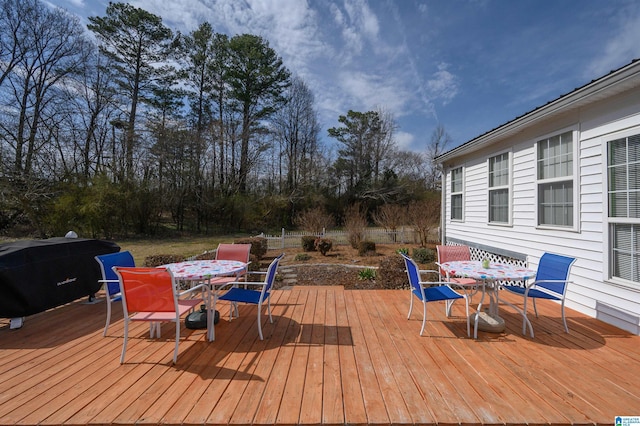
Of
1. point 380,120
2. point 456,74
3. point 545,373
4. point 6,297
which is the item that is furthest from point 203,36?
point 545,373

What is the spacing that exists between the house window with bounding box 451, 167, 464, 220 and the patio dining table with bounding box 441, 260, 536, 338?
366cm

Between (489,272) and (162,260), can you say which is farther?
(162,260)

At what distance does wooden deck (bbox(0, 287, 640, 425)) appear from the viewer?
168 cm

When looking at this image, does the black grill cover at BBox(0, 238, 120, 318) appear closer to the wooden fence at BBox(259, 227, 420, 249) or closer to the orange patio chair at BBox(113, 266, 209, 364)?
the orange patio chair at BBox(113, 266, 209, 364)

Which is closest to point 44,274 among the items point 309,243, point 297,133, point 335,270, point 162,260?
point 162,260

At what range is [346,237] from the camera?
11391 mm

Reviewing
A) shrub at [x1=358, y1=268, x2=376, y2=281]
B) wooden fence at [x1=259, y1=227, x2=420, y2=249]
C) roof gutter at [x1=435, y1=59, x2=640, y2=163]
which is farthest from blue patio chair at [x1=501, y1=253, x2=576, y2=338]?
wooden fence at [x1=259, y1=227, x2=420, y2=249]

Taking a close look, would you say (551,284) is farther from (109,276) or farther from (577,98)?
(109,276)

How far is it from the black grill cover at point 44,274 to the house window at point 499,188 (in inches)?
270

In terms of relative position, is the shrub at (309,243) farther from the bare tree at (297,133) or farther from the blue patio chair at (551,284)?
the bare tree at (297,133)

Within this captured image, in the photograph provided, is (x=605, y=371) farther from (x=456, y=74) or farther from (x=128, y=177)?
(x=128, y=177)

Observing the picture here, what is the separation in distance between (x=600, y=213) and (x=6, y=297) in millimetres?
6810

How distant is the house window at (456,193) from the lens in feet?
21.6

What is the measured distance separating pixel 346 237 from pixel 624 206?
8.83 meters
